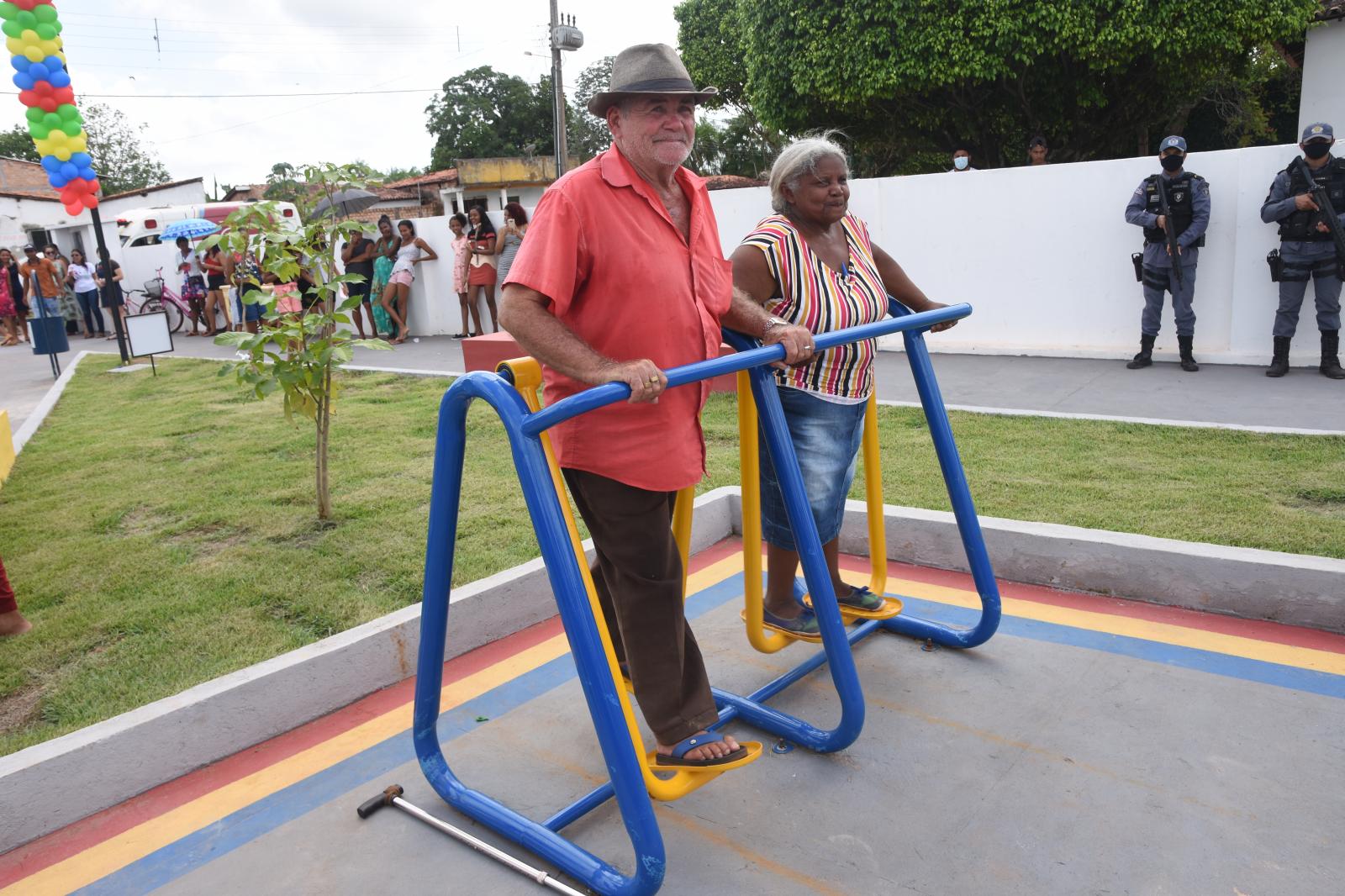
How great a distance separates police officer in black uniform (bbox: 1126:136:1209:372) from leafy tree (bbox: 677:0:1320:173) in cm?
925

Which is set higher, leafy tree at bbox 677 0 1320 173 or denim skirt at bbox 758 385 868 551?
leafy tree at bbox 677 0 1320 173

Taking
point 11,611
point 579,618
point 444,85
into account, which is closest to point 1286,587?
point 579,618

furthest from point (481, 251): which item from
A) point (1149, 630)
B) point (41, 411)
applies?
point (1149, 630)

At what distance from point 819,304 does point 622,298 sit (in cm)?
89

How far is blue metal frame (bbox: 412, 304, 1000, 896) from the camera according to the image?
7.03 ft

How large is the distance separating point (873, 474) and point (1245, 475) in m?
2.39

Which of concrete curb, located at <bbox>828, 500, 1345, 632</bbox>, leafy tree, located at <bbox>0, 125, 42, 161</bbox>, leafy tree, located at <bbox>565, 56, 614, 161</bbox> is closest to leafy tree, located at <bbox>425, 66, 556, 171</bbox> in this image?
leafy tree, located at <bbox>565, 56, 614, 161</bbox>

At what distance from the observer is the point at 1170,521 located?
418 centimetres

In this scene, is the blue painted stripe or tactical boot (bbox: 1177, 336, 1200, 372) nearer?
the blue painted stripe

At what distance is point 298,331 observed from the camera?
16.3 feet

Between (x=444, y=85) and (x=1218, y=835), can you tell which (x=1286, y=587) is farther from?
(x=444, y=85)

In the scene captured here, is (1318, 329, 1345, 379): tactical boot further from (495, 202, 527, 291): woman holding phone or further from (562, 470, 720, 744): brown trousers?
(495, 202, 527, 291): woman holding phone

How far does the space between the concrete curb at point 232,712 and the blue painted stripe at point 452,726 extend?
13.2 inches

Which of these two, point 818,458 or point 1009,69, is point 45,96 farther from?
point 1009,69
